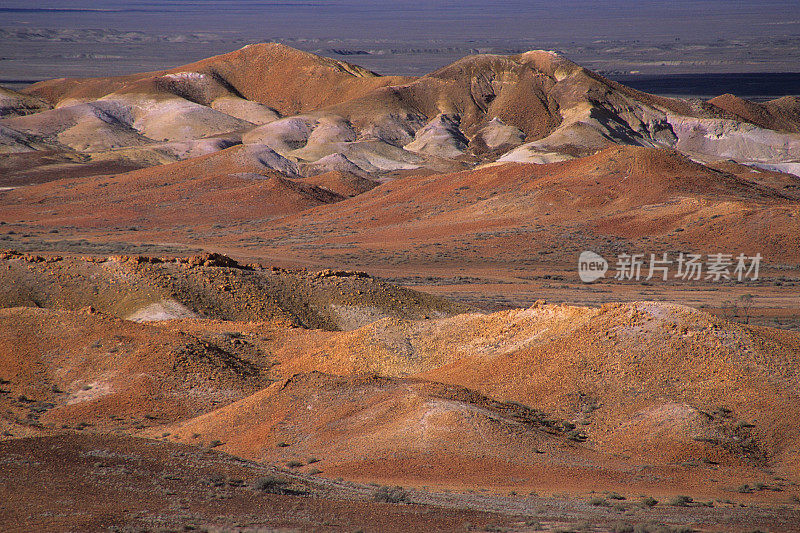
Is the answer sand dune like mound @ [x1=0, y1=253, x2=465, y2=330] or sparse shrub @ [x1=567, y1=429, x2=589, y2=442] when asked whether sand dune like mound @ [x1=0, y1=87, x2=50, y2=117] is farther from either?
sparse shrub @ [x1=567, y1=429, x2=589, y2=442]

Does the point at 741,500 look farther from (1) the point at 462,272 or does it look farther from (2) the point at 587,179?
(2) the point at 587,179

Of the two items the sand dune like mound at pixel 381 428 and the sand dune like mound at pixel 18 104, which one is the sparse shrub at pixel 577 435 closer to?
the sand dune like mound at pixel 381 428

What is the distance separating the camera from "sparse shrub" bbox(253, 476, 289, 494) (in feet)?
38.0

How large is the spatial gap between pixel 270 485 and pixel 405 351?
35.1 feet

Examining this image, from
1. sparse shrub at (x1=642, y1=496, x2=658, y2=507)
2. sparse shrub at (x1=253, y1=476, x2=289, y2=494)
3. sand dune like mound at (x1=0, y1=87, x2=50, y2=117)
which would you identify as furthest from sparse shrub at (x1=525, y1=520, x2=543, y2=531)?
sand dune like mound at (x1=0, y1=87, x2=50, y2=117)

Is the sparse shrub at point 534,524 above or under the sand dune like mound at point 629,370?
above

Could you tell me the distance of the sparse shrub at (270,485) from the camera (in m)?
11.6

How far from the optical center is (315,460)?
49.6ft

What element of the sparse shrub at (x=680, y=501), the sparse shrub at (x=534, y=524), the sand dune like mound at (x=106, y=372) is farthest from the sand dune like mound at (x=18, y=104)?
the sparse shrub at (x=534, y=524)

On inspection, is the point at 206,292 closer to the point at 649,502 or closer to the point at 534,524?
the point at 649,502

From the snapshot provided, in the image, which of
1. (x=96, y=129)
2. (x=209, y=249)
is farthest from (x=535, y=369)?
(x=96, y=129)

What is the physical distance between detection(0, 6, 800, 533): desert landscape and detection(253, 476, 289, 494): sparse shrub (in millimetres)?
35

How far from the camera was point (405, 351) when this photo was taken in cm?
2212

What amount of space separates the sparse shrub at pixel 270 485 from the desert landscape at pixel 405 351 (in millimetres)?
35
